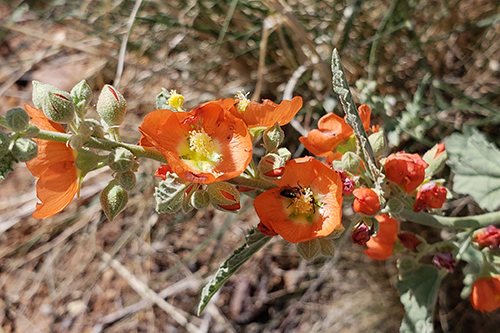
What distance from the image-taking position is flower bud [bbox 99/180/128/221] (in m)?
1.11

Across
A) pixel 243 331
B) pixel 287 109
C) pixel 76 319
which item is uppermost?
pixel 287 109

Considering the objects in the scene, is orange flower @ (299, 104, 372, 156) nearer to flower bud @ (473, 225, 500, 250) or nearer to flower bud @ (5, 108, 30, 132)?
flower bud @ (473, 225, 500, 250)

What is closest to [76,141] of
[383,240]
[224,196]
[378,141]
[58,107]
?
[58,107]

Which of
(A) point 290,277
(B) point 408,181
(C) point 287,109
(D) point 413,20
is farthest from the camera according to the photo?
(A) point 290,277

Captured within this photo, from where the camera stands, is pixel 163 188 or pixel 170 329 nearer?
pixel 163 188

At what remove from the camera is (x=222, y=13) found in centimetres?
263

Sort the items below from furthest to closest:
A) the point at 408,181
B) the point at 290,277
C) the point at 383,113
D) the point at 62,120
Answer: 1. the point at 290,277
2. the point at 383,113
3. the point at 408,181
4. the point at 62,120

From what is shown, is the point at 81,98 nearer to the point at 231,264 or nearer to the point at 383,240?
the point at 231,264

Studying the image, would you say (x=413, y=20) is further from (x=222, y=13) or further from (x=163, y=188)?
(x=163, y=188)

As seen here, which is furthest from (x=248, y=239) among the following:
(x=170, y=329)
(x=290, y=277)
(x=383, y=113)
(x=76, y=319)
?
(x=76, y=319)

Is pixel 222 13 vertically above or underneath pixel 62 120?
underneath

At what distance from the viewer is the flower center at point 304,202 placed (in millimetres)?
1243

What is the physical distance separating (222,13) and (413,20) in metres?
1.14

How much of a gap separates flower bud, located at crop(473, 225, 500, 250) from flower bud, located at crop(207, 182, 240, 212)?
94 centimetres
